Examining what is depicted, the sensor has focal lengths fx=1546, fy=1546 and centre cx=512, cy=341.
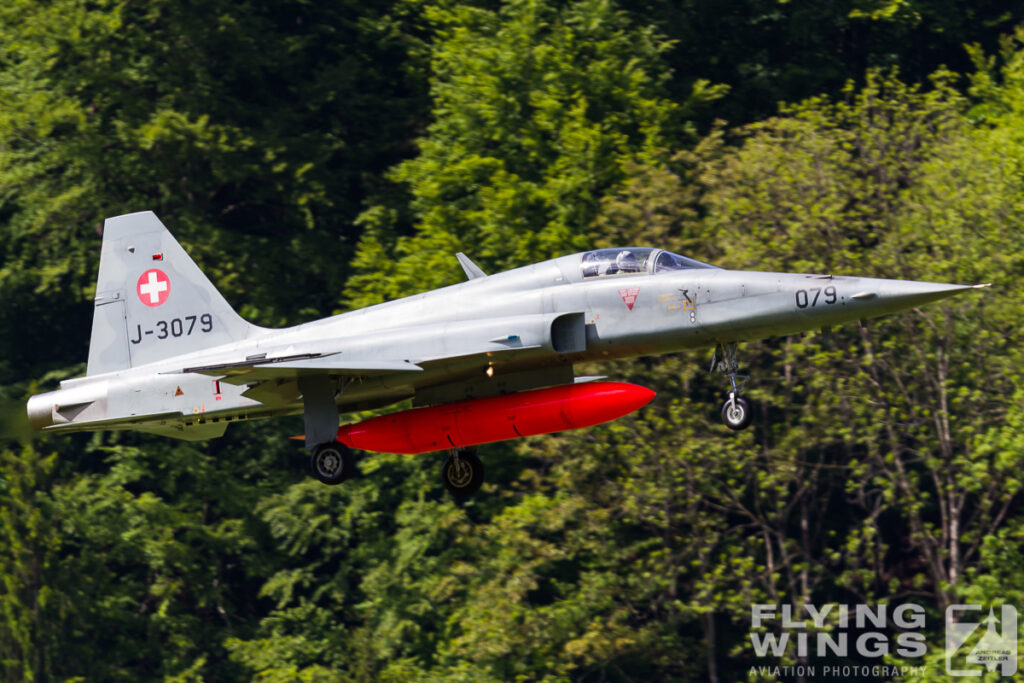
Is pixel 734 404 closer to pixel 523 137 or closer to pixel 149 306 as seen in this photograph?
pixel 149 306

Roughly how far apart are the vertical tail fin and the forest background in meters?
1.92

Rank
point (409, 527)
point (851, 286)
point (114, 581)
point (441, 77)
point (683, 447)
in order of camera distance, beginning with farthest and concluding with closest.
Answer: point (441, 77) → point (114, 581) → point (409, 527) → point (683, 447) → point (851, 286)

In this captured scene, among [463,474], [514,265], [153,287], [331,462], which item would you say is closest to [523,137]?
[514,265]

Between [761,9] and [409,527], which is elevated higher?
[761,9]

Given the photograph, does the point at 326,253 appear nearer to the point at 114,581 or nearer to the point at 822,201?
the point at 114,581

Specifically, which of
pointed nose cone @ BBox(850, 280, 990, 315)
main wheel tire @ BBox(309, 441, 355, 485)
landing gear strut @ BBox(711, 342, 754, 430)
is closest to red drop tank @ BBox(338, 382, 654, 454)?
main wheel tire @ BBox(309, 441, 355, 485)

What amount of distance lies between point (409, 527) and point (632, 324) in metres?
15.6

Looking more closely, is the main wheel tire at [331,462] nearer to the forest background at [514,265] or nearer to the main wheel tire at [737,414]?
the main wheel tire at [737,414]

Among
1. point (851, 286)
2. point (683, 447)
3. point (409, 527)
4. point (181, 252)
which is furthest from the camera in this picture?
point (409, 527)

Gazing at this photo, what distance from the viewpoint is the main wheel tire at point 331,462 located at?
19047 millimetres

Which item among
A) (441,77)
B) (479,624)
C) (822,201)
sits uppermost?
(441,77)

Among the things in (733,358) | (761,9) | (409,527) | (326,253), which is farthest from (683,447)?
(761,9)

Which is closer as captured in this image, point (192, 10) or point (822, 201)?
point (822, 201)

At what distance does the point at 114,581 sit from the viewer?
3750 centimetres
